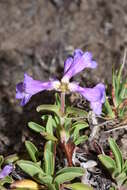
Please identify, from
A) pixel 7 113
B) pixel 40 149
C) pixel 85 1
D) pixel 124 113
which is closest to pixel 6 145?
pixel 40 149

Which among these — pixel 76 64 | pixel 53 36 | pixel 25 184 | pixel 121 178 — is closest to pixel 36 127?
pixel 25 184

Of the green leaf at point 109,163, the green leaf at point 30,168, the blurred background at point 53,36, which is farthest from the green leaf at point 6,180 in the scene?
the blurred background at point 53,36

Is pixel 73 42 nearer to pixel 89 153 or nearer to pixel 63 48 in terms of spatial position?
pixel 63 48

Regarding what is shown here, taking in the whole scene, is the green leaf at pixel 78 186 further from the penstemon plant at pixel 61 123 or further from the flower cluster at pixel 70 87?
the flower cluster at pixel 70 87

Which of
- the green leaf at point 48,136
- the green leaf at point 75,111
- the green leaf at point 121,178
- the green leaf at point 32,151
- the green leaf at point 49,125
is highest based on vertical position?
the green leaf at point 75,111

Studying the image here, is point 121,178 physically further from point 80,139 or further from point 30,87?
point 30,87

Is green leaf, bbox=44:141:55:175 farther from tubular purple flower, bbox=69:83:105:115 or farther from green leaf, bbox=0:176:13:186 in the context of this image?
tubular purple flower, bbox=69:83:105:115

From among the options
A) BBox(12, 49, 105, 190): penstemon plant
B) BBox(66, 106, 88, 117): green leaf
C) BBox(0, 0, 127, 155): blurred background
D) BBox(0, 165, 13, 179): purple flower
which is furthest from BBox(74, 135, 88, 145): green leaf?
BBox(0, 0, 127, 155): blurred background
